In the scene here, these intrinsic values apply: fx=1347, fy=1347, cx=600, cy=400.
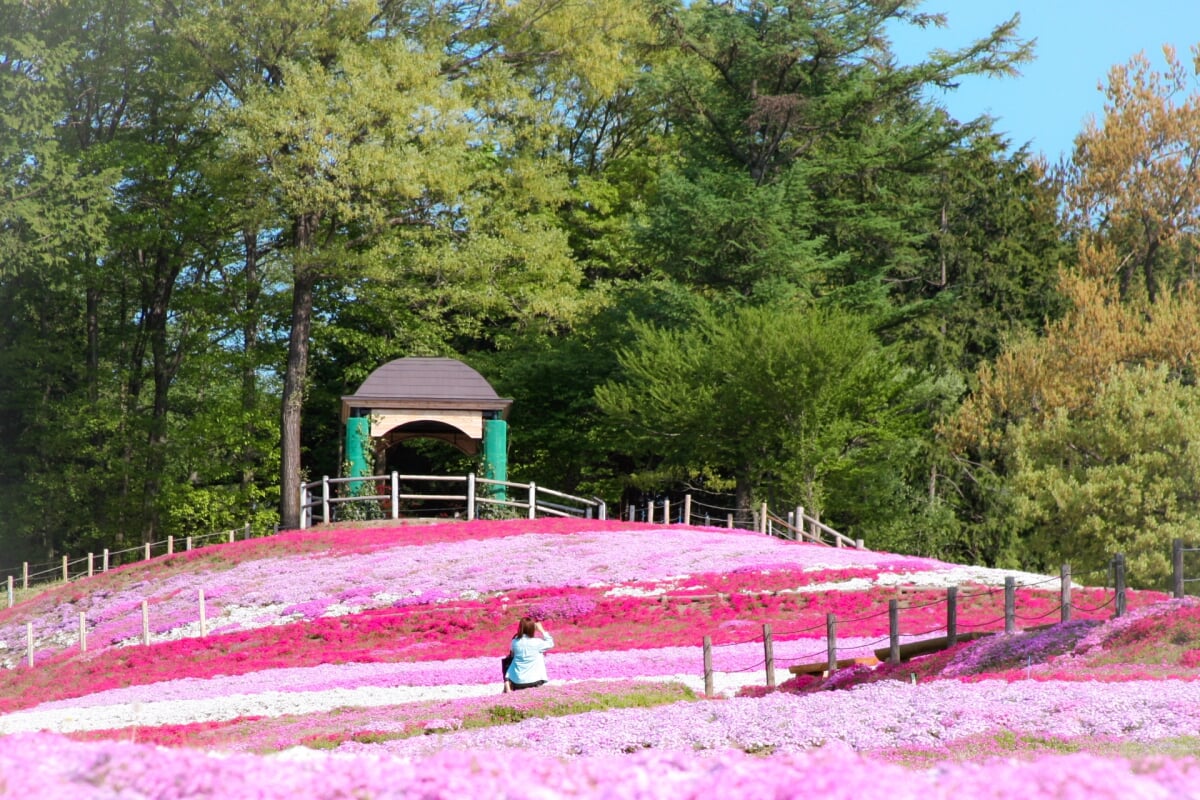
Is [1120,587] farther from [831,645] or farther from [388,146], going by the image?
[388,146]

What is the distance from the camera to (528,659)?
16812 mm

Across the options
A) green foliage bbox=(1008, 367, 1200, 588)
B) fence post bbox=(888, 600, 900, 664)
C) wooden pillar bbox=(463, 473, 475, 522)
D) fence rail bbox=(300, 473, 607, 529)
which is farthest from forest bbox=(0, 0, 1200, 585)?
fence post bbox=(888, 600, 900, 664)

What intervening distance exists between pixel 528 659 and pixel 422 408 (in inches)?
959

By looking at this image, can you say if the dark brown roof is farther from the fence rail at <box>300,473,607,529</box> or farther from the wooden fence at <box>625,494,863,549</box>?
the wooden fence at <box>625,494,863,549</box>

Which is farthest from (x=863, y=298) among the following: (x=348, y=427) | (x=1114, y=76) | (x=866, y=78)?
(x=348, y=427)

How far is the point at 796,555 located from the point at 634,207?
26.3 m

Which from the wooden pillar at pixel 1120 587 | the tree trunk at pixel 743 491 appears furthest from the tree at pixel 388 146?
the wooden pillar at pixel 1120 587

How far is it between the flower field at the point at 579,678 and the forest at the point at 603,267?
11.5m

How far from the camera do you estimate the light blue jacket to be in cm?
1673

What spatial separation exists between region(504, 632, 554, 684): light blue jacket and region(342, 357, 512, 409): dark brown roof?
2392 centimetres

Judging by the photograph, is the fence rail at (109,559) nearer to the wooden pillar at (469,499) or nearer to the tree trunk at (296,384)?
the tree trunk at (296,384)

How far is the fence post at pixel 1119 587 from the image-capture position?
754 inches

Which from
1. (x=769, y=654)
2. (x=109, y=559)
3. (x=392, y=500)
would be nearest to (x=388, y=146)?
(x=392, y=500)

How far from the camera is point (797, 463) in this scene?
139 feet
